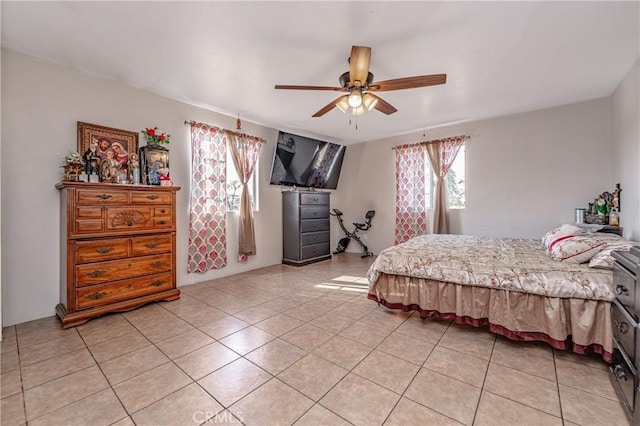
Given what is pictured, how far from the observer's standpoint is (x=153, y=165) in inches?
124

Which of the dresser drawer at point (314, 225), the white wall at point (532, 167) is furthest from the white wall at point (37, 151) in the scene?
the white wall at point (532, 167)

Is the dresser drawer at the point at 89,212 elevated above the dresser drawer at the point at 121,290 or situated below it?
above

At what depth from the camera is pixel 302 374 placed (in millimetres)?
1716

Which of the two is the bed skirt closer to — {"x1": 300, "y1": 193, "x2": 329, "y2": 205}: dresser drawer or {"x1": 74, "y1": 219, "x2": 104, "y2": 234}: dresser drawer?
{"x1": 300, "y1": 193, "x2": 329, "y2": 205}: dresser drawer

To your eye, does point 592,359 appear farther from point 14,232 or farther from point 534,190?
point 14,232

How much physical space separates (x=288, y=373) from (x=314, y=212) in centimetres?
357

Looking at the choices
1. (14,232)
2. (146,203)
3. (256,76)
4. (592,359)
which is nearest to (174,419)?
(146,203)

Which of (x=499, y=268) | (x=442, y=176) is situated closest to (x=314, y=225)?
(x=442, y=176)

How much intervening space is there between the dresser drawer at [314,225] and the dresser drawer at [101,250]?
2.73m

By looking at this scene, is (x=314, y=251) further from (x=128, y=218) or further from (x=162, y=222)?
(x=128, y=218)

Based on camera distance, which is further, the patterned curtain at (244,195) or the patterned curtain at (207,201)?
the patterned curtain at (244,195)

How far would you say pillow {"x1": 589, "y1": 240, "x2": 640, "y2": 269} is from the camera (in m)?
1.80

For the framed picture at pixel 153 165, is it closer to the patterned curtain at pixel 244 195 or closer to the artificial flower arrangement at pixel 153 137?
the artificial flower arrangement at pixel 153 137

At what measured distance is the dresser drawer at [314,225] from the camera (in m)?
4.87
